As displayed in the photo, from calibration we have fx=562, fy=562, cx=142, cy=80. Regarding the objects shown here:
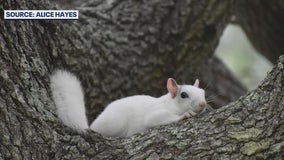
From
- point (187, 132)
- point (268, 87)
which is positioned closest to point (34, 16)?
point (187, 132)

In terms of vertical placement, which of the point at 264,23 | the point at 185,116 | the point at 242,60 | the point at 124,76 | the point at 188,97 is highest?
the point at 242,60

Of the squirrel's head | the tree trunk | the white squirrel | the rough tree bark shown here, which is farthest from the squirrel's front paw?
the tree trunk

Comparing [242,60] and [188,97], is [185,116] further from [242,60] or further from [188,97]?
[242,60]

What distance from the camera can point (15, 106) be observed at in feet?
9.04

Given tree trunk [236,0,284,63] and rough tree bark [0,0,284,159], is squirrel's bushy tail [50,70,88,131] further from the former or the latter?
tree trunk [236,0,284,63]

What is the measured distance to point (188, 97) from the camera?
3416 millimetres

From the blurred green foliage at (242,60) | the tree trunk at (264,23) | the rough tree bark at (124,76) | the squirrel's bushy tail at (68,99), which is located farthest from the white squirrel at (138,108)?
the blurred green foliage at (242,60)

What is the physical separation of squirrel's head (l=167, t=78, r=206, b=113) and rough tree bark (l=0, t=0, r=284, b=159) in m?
0.50

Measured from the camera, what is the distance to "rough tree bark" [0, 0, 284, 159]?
105 inches

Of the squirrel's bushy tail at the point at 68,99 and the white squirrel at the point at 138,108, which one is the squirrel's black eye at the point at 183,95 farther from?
the squirrel's bushy tail at the point at 68,99

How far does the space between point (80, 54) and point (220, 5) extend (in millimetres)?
1239

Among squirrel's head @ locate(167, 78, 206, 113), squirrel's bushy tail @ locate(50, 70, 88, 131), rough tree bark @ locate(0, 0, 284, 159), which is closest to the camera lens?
rough tree bark @ locate(0, 0, 284, 159)

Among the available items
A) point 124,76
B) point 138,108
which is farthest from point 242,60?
point 138,108

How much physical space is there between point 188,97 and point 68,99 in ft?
2.50
